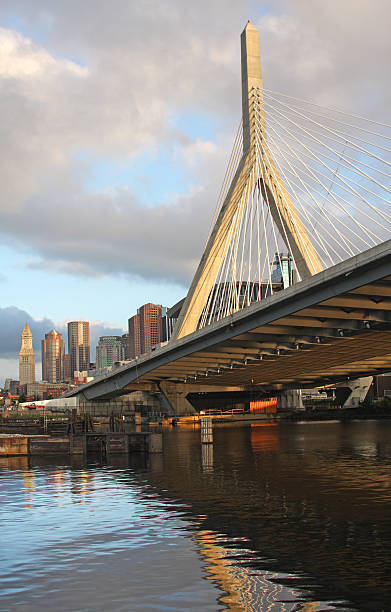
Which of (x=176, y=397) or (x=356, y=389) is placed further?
(x=356, y=389)

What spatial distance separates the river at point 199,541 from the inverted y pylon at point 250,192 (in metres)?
21.3

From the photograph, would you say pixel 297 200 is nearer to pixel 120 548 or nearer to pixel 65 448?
pixel 65 448

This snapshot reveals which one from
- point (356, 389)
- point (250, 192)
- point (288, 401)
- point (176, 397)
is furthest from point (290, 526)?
point (356, 389)

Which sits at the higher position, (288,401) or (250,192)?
(250,192)

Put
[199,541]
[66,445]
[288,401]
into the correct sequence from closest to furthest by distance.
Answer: [199,541]
[66,445]
[288,401]

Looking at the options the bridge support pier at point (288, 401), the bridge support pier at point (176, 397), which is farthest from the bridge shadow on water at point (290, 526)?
the bridge support pier at point (288, 401)

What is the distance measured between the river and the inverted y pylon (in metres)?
21.3

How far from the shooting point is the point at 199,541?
13.3 meters

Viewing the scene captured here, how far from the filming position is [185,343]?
58.8 meters

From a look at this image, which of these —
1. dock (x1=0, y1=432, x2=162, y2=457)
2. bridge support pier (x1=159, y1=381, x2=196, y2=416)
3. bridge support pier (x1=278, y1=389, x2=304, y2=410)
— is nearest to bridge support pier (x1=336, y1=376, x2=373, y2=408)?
bridge support pier (x1=278, y1=389, x2=304, y2=410)

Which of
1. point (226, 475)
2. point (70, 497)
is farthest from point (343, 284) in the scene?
point (70, 497)

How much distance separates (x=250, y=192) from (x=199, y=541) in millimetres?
38059

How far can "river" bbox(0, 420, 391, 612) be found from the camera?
9.69 metres

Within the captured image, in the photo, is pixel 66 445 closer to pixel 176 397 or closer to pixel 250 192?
pixel 250 192
